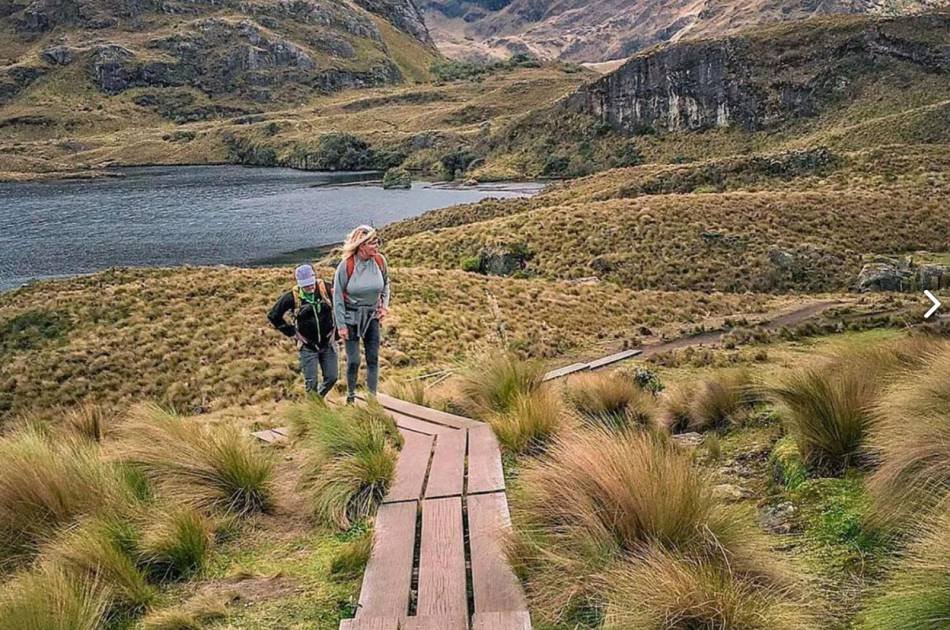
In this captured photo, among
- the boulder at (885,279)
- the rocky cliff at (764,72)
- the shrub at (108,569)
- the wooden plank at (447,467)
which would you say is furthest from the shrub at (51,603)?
the rocky cliff at (764,72)

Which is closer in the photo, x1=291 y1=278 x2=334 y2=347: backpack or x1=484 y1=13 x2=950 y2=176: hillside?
x1=291 y1=278 x2=334 y2=347: backpack

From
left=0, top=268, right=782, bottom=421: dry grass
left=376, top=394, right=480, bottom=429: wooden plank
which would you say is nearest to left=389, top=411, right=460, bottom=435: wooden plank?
left=376, top=394, right=480, bottom=429: wooden plank

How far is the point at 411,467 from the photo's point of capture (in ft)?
18.5

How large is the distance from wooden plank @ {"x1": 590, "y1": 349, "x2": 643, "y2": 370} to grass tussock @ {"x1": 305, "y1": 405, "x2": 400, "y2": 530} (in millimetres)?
7713

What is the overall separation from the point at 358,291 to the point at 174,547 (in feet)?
14.0

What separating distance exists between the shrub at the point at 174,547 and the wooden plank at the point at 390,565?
1.14 meters

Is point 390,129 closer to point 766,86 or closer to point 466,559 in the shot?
point 766,86

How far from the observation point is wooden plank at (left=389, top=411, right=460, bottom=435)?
6.71 m

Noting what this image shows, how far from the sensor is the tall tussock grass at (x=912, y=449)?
3.89m

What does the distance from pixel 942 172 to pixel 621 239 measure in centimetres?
1994

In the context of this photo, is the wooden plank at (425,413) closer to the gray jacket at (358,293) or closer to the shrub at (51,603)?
the gray jacket at (358,293)

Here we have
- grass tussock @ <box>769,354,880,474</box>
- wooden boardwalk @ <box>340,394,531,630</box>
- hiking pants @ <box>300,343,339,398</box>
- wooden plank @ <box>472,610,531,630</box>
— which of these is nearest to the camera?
wooden plank @ <box>472,610,531,630</box>

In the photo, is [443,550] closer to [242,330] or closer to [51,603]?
[51,603]

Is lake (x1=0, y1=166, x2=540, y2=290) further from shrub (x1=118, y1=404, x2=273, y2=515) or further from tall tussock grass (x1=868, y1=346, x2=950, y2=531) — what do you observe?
tall tussock grass (x1=868, y1=346, x2=950, y2=531)
